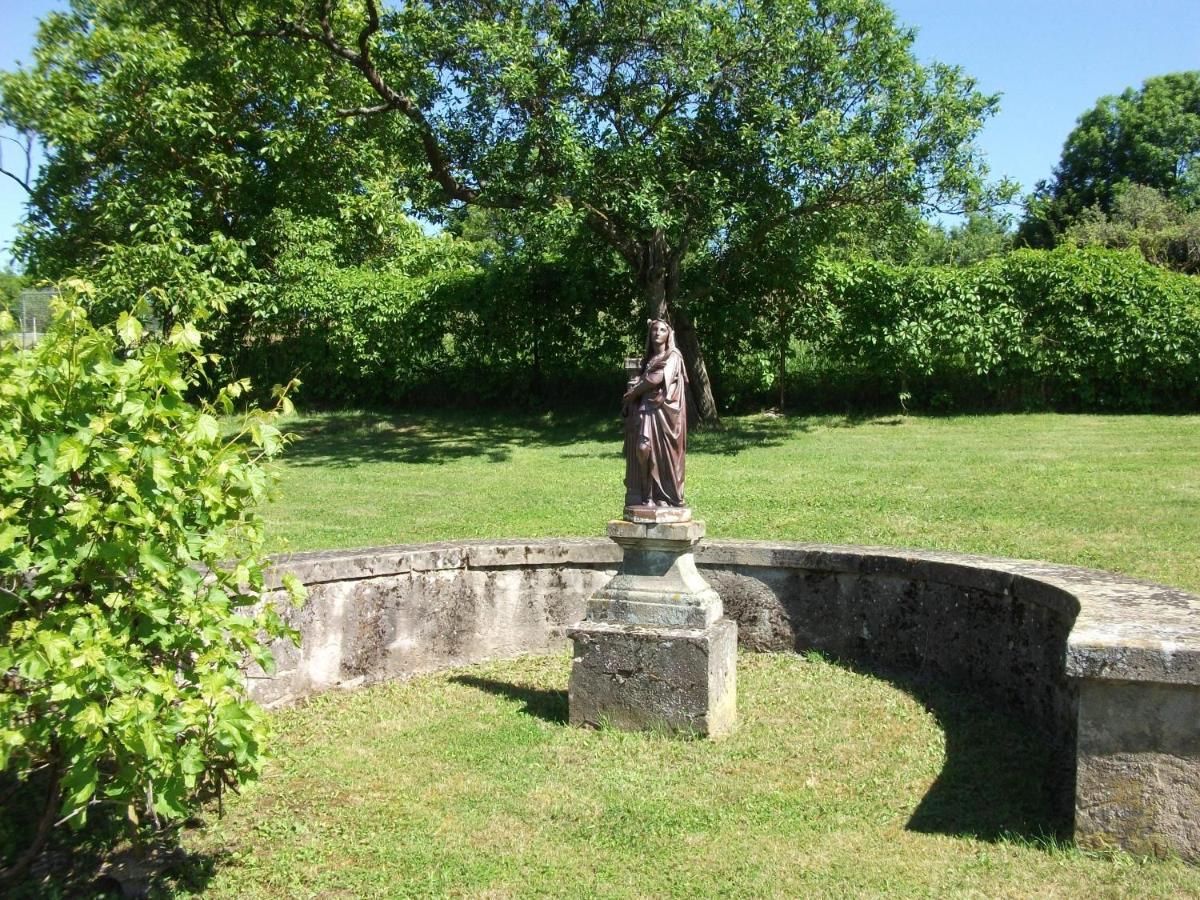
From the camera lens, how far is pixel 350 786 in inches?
191

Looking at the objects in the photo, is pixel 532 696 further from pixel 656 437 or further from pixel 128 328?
pixel 128 328

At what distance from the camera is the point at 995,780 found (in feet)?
15.5

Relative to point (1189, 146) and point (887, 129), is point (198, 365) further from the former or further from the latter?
point (1189, 146)

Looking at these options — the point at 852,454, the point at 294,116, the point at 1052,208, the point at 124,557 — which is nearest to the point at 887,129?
the point at 852,454

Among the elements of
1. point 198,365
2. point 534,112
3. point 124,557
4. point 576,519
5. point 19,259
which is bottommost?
point 576,519

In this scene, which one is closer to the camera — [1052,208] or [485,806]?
[485,806]

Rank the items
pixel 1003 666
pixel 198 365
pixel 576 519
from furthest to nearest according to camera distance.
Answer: pixel 576 519
pixel 1003 666
pixel 198 365

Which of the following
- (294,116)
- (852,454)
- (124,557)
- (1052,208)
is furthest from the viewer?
(1052,208)

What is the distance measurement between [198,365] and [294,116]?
15146 mm

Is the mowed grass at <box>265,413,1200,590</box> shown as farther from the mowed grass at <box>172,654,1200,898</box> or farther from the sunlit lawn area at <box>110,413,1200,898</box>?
the mowed grass at <box>172,654,1200,898</box>

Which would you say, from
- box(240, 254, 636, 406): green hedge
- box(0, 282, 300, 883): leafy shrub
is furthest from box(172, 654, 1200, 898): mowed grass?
box(240, 254, 636, 406): green hedge

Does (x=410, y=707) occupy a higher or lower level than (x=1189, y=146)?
lower

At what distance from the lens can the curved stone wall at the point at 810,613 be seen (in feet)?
15.2

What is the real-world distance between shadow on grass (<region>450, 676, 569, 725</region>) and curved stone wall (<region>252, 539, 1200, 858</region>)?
0.34 metres
